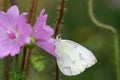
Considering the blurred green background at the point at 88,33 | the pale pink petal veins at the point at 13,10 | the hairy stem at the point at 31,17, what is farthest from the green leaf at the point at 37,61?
the blurred green background at the point at 88,33

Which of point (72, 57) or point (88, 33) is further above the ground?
point (72, 57)

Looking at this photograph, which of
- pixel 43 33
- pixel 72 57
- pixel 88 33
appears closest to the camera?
pixel 43 33

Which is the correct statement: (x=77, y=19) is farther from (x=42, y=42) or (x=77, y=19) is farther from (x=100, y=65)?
(x=42, y=42)

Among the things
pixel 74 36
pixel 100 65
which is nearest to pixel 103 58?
pixel 100 65

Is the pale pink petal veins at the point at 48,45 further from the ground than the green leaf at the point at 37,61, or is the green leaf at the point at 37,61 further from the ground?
the pale pink petal veins at the point at 48,45

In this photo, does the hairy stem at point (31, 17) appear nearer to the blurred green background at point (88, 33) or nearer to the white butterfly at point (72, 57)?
the white butterfly at point (72, 57)

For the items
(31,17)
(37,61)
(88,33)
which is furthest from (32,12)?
(88,33)

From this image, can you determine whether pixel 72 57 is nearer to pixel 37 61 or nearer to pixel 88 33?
pixel 37 61
